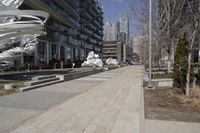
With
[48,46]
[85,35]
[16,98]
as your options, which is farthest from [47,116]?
[85,35]

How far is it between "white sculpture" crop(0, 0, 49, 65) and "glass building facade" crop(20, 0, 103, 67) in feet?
86.8

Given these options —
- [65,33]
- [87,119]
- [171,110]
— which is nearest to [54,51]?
[65,33]

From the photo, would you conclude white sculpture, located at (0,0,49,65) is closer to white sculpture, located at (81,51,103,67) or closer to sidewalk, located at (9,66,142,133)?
sidewalk, located at (9,66,142,133)

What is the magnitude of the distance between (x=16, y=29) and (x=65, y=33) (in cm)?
5863

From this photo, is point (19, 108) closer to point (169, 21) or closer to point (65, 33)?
point (169, 21)

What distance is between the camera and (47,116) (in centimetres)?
958

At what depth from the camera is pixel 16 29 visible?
2180 centimetres

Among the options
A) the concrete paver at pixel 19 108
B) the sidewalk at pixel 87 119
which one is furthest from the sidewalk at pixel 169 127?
the concrete paver at pixel 19 108

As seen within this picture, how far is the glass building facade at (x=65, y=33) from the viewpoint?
61844 millimetres

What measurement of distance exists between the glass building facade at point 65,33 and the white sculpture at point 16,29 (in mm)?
26449

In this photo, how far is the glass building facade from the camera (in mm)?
61844

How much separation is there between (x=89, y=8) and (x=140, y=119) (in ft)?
371

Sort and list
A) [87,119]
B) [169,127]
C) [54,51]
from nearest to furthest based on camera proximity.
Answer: [169,127] < [87,119] < [54,51]

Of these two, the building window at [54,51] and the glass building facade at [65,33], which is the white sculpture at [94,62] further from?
the building window at [54,51]
